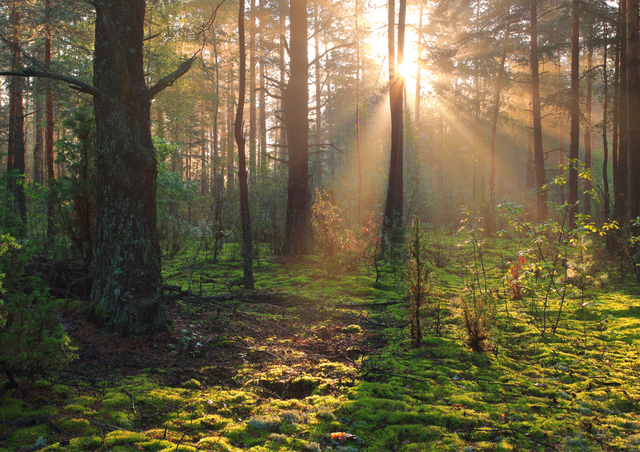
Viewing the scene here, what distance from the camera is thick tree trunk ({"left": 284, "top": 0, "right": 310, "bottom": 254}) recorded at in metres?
10.1

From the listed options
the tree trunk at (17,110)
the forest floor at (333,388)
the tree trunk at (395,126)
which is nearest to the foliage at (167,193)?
the forest floor at (333,388)

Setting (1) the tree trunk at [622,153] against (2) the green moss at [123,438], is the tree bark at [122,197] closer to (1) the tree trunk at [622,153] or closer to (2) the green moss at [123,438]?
(2) the green moss at [123,438]

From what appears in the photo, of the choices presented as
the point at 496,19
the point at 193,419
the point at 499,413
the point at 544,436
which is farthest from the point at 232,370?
the point at 496,19

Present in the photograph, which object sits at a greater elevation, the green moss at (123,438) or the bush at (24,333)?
the bush at (24,333)

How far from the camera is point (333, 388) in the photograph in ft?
10.1

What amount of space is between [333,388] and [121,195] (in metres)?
3.00

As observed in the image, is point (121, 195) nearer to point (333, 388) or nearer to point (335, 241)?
point (333, 388)

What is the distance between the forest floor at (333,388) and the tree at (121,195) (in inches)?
12.6

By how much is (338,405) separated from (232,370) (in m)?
1.16

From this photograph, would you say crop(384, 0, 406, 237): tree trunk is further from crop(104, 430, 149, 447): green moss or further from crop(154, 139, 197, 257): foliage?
crop(104, 430, 149, 447): green moss

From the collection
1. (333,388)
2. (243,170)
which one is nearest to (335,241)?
(243,170)

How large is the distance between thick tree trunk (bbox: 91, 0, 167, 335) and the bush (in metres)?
1.33

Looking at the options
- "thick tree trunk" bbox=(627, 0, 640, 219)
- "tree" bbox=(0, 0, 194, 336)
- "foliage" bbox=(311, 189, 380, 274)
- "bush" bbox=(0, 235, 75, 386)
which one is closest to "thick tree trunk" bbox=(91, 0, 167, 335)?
"tree" bbox=(0, 0, 194, 336)

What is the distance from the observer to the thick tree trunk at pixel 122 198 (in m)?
3.86
